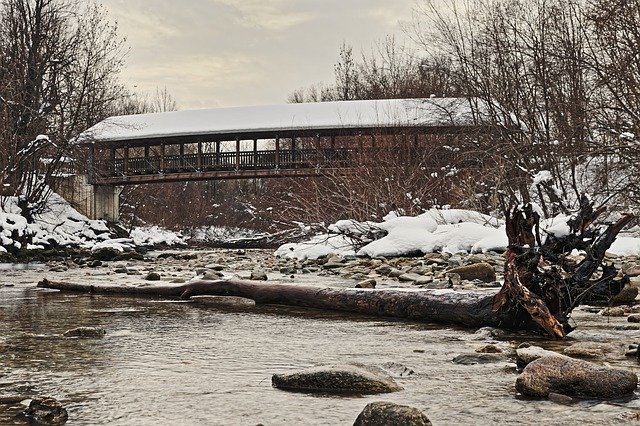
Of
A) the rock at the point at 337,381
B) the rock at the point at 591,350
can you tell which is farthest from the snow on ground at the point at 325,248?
the rock at the point at 337,381

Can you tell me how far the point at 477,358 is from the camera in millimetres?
4090

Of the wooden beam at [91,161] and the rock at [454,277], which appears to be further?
the wooden beam at [91,161]

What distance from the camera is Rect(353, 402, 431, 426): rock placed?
8.39 feet

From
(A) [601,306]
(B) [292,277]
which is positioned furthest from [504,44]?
(A) [601,306]

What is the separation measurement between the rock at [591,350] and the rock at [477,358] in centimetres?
40

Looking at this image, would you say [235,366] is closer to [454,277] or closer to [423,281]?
[423,281]

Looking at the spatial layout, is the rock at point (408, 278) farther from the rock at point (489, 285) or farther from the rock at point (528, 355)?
the rock at point (528, 355)

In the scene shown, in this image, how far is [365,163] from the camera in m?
22.7

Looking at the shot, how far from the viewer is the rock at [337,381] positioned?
3.36 m

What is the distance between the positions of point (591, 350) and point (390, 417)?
211 cm

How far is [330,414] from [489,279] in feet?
22.2

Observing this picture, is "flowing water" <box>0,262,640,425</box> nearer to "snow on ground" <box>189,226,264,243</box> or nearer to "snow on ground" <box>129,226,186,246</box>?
"snow on ground" <box>129,226,186,246</box>

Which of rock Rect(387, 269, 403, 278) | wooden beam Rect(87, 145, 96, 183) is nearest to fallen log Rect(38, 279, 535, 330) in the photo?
rock Rect(387, 269, 403, 278)

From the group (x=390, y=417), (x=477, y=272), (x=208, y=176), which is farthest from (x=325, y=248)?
(x=208, y=176)
